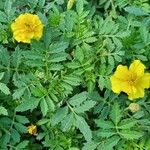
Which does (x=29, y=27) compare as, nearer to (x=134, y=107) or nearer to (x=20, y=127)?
(x=20, y=127)

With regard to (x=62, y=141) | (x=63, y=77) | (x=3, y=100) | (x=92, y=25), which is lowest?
(x=62, y=141)

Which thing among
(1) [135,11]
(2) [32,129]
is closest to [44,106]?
(2) [32,129]

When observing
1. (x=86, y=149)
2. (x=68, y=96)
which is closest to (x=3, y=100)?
(x=68, y=96)

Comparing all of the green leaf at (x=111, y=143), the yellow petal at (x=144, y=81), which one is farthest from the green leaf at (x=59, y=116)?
the yellow petal at (x=144, y=81)

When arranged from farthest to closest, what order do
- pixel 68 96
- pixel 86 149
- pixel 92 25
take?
1. pixel 92 25
2. pixel 68 96
3. pixel 86 149

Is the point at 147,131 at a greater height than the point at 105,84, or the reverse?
the point at 105,84

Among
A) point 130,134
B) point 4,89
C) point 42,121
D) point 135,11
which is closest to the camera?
point 130,134

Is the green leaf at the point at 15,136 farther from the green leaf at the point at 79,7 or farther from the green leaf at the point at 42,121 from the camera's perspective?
the green leaf at the point at 79,7

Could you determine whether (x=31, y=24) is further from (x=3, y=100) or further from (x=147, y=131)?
(x=147, y=131)
